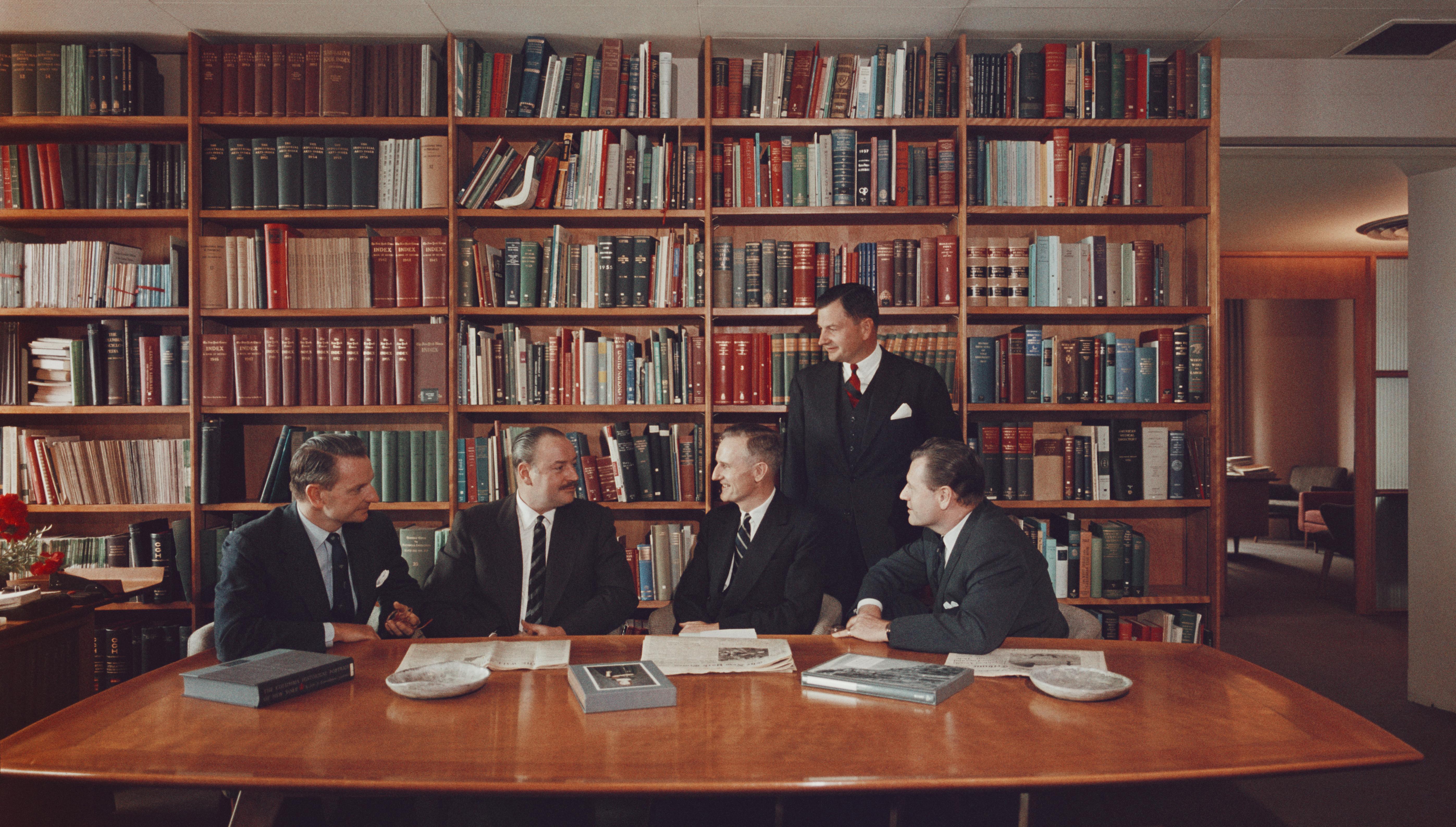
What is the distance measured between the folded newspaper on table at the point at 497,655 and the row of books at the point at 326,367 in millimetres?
1709

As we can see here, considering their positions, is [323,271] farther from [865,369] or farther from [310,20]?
[865,369]

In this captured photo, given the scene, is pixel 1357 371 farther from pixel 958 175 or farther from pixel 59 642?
pixel 59 642

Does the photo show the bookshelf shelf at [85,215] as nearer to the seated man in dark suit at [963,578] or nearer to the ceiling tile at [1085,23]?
the seated man in dark suit at [963,578]

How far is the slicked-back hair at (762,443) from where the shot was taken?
2.56 meters

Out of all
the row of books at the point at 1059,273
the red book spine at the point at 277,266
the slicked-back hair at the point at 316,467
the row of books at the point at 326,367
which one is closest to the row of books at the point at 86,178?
Result: the red book spine at the point at 277,266

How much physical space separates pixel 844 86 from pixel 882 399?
1334 mm

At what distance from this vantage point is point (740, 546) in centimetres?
260

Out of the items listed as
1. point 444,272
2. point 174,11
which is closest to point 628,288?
point 444,272

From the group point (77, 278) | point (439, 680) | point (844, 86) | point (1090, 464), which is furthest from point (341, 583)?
point (1090, 464)

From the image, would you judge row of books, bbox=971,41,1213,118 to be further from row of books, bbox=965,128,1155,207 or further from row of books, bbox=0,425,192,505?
row of books, bbox=0,425,192,505

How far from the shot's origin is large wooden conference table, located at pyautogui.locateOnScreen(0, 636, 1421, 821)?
122 centimetres

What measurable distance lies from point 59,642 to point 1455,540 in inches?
216

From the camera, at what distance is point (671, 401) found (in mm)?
3453

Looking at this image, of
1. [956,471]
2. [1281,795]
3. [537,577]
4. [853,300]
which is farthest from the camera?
[853,300]
